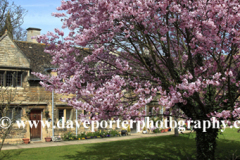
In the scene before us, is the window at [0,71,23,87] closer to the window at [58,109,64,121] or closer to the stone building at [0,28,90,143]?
the stone building at [0,28,90,143]

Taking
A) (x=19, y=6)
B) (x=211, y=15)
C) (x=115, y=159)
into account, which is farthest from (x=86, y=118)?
(x=19, y=6)

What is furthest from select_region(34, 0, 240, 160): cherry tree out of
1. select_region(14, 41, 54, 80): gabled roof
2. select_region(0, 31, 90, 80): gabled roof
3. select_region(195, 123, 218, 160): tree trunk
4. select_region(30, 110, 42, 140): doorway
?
select_region(30, 110, 42, 140): doorway

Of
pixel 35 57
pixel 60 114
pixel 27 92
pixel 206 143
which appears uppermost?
pixel 35 57

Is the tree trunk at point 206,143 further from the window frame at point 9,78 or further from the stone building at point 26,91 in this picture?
the window frame at point 9,78

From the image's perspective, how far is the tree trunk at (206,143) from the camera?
33.4ft

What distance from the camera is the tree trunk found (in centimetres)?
1018

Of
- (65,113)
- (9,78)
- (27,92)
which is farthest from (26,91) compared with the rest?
(65,113)

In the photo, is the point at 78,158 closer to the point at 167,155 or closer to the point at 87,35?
the point at 167,155

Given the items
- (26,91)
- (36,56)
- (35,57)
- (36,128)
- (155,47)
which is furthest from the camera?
(36,56)

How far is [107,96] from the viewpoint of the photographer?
7.47 meters

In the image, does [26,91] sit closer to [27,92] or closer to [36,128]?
[27,92]

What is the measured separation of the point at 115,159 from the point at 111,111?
605cm

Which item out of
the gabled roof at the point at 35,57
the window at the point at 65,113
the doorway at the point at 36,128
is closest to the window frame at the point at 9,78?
the gabled roof at the point at 35,57

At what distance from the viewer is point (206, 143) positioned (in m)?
10.2
